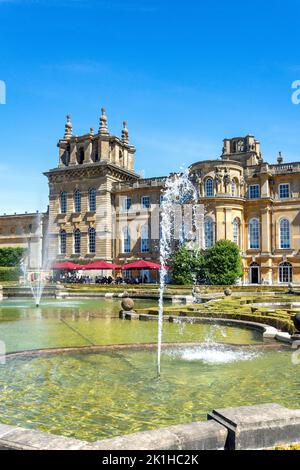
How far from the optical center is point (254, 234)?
48.2 metres

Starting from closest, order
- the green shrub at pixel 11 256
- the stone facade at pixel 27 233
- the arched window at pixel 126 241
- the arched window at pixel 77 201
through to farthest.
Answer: the arched window at pixel 126 241
the arched window at pixel 77 201
the green shrub at pixel 11 256
the stone facade at pixel 27 233

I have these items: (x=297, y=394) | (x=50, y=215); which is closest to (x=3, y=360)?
(x=297, y=394)

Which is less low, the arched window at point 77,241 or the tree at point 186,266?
the arched window at point 77,241

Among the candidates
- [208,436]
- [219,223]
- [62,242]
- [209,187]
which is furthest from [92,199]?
[208,436]

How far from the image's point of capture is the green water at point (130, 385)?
21.6 ft

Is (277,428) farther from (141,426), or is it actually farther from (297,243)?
(297,243)

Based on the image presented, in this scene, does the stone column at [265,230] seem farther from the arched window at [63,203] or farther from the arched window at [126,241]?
the arched window at [63,203]

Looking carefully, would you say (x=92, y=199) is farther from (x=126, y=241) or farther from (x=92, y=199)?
(x=126, y=241)

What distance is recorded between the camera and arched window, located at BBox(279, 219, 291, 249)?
154 ft

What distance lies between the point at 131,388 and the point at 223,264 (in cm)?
3515

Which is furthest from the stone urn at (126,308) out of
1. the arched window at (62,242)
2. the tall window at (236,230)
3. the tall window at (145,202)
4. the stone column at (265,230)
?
the arched window at (62,242)

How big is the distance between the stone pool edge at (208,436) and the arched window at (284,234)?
1712 inches
